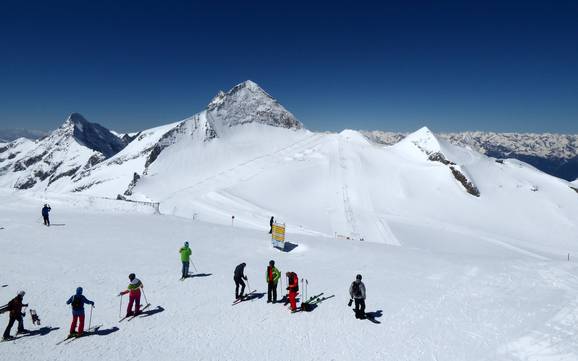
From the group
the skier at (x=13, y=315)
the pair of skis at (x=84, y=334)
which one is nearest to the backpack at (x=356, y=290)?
the pair of skis at (x=84, y=334)

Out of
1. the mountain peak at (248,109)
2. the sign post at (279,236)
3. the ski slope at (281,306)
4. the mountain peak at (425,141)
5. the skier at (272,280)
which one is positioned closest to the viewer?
the ski slope at (281,306)

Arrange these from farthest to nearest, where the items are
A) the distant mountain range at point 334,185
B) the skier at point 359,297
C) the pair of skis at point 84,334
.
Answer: the distant mountain range at point 334,185 → the skier at point 359,297 → the pair of skis at point 84,334

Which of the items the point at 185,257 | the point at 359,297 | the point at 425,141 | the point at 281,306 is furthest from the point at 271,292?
the point at 425,141

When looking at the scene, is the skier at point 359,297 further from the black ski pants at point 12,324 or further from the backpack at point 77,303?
the black ski pants at point 12,324

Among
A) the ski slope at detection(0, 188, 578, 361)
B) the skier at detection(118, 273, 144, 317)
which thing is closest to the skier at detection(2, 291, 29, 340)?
the ski slope at detection(0, 188, 578, 361)

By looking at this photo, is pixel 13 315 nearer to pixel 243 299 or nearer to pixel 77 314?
pixel 77 314

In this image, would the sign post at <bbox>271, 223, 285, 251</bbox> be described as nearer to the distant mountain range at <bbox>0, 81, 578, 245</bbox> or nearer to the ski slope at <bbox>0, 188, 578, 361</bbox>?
the ski slope at <bbox>0, 188, 578, 361</bbox>
